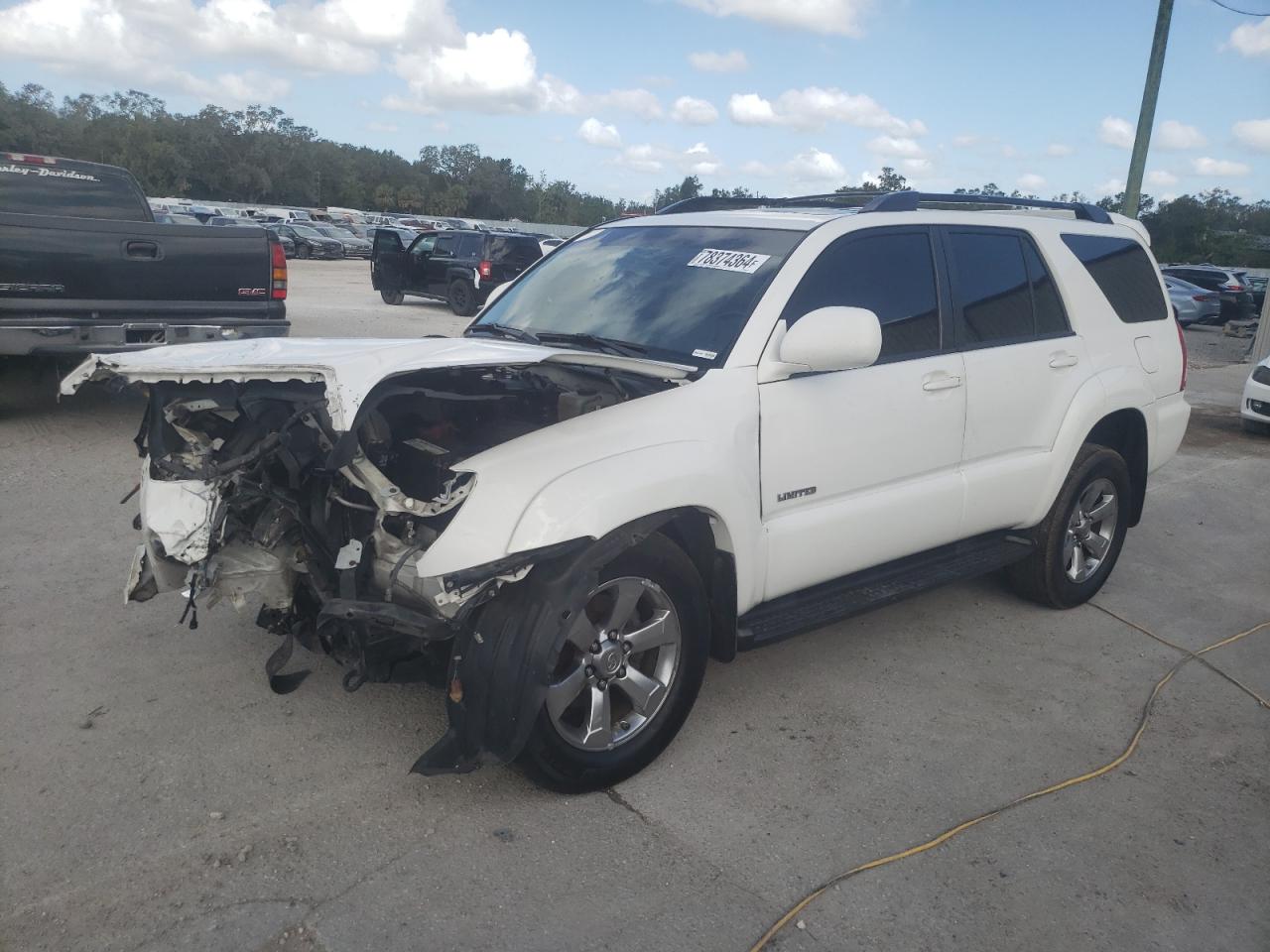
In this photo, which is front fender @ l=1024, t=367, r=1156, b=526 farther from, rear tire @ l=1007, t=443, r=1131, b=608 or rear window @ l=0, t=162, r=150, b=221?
rear window @ l=0, t=162, r=150, b=221

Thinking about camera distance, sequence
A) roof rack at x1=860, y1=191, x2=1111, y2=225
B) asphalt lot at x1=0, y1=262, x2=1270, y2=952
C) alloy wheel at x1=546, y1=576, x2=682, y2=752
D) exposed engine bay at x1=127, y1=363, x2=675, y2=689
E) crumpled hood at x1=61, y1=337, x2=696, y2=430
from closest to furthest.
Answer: asphalt lot at x1=0, y1=262, x2=1270, y2=952
crumpled hood at x1=61, y1=337, x2=696, y2=430
exposed engine bay at x1=127, y1=363, x2=675, y2=689
alloy wheel at x1=546, y1=576, x2=682, y2=752
roof rack at x1=860, y1=191, x2=1111, y2=225

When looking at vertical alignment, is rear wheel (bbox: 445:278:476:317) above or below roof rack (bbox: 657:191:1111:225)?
below

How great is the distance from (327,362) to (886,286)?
2.32 m

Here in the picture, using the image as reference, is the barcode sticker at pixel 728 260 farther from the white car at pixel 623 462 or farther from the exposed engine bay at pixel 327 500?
the exposed engine bay at pixel 327 500

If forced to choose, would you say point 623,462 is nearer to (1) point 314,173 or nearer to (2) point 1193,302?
(2) point 1193,302

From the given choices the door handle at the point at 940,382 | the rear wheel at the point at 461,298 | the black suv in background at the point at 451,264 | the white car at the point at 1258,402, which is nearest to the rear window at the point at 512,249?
the black suv in background at the point at 451,264

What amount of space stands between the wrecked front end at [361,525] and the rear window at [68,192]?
5.90 metres

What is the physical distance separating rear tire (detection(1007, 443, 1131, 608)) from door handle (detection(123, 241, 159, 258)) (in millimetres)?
6191

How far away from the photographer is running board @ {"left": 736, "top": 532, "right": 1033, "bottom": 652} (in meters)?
3.71

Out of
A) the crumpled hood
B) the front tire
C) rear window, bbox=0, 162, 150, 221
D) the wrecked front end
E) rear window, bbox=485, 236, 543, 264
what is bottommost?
the front tire

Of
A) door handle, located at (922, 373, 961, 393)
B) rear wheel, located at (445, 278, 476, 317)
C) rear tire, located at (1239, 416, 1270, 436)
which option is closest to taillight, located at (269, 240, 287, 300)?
door handle, located at (922, 373, 961, 393)

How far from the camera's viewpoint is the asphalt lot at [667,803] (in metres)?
2.76

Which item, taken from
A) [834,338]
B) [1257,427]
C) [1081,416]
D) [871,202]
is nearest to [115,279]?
[871,202]

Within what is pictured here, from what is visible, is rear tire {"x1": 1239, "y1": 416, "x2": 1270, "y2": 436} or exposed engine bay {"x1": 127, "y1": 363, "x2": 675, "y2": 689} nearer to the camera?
exposed engine bay {"x1": 127, "y1": 363, "x2": 675, "y2": 689}
